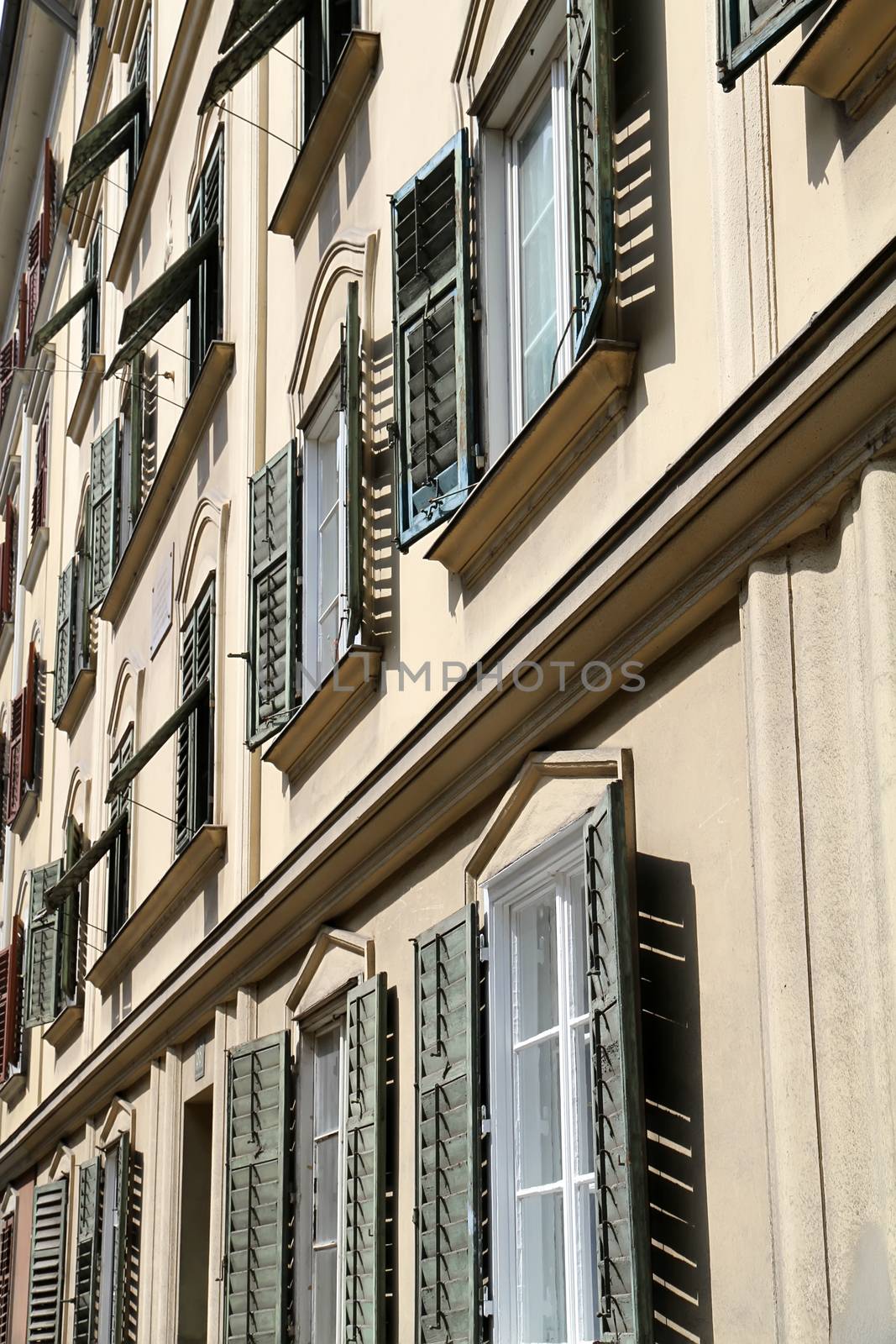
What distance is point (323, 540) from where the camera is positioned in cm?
992

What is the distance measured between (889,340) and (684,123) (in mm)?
1710

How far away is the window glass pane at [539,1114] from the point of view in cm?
639

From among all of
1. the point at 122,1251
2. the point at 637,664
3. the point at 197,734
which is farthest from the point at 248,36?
the point at 122,1251

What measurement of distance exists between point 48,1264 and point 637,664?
1182 centimetres

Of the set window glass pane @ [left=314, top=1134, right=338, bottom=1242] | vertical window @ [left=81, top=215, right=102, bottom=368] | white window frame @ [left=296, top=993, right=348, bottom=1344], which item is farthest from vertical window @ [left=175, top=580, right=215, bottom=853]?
vertical window @ [left=81, top=215, right=102, bottom=368]

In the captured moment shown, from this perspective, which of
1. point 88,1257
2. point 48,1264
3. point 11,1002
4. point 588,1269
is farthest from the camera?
point 11,1002

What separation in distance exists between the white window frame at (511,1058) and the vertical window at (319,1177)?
1.96 m

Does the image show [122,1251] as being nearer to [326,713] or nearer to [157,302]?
[326,713]

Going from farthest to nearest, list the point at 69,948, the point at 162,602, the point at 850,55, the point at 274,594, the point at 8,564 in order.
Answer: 1. the point at 8,564
2. the point at 69,948
3. the point at 162,602
4. the point at 274,594
5. the point at 850,55

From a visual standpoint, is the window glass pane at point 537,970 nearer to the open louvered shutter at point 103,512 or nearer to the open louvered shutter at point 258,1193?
the open louvered shutter at point 258,1193

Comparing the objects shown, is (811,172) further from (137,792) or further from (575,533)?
(137,792)

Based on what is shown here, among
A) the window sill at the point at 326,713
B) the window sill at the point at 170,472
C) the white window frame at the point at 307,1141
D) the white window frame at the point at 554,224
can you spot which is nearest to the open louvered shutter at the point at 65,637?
the window sill at the point at 170,472

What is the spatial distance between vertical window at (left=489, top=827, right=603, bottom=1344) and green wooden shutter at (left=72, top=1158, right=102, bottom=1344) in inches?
325

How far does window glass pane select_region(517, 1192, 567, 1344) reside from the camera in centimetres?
619
